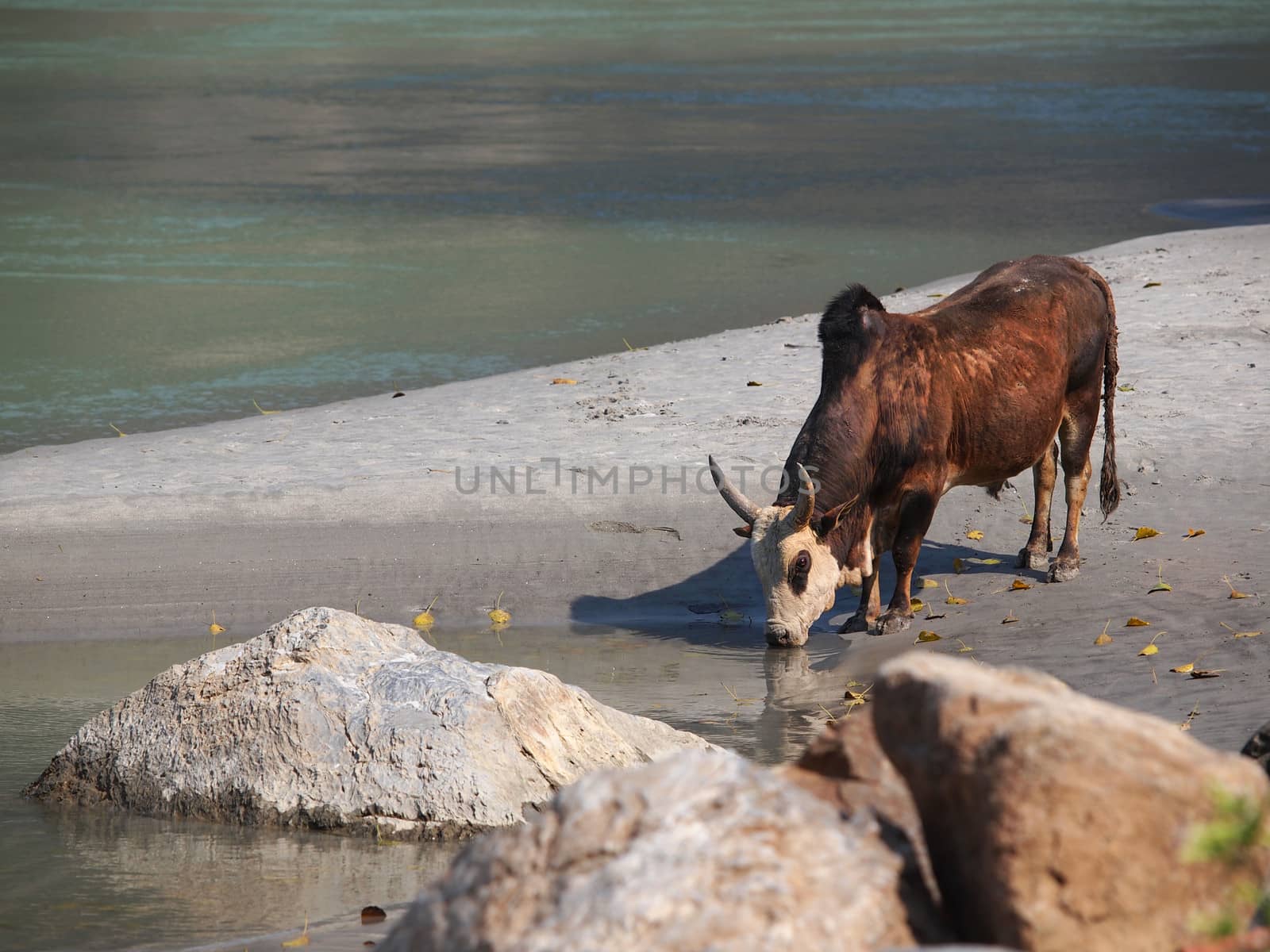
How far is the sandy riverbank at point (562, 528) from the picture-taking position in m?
9.43

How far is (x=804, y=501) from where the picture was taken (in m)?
8.65

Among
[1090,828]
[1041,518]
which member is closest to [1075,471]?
[1041,518]

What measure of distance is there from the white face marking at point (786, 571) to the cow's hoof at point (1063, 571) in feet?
5.68

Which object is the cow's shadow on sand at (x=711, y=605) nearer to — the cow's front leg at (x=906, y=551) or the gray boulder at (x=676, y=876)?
the cow's front leg at (x=906, y=551)

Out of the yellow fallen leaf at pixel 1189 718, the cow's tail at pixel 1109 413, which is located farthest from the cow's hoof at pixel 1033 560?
the yellow fallen leaf at pixel 1189 718

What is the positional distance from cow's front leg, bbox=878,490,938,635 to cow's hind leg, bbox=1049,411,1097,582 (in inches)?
40.9

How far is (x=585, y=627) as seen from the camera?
9812 millimetres

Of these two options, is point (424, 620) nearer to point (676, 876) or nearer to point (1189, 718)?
point (1189, 718)

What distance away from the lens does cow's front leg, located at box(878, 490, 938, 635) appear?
9.42 metres

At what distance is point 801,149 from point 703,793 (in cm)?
2520

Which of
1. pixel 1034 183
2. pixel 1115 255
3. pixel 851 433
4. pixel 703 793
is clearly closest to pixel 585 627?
pixel 851 433

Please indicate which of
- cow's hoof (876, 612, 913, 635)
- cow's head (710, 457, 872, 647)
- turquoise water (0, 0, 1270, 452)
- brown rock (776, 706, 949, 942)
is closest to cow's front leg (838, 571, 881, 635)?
cow's hoof (876, 612, 913, 635)

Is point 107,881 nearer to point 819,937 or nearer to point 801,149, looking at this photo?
point 819,937

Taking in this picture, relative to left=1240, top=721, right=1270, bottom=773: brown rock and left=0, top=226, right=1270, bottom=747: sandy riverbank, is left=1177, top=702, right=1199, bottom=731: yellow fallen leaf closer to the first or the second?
left=0, top=226, right=1270, bottom=747: sandy riverbank
